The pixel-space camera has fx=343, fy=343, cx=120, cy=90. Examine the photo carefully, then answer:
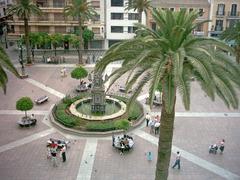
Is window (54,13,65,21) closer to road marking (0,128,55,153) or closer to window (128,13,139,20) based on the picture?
window (128,13,139,20)

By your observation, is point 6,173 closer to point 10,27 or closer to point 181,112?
point 181,112

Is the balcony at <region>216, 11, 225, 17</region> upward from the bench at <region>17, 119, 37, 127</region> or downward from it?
upward

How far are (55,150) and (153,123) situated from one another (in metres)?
9.12

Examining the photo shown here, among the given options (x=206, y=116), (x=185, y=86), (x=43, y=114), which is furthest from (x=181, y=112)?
(x=185, y=86)

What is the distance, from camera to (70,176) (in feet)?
75.6

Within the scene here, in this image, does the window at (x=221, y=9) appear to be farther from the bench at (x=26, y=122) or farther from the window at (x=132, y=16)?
the bench at (x=26, y=122)

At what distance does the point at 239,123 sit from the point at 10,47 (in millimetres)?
43873

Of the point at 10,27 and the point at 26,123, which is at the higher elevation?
the point at 10,27

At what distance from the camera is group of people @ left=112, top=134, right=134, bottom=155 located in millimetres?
26047

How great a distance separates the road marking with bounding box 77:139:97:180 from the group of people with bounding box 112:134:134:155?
163 centimetres

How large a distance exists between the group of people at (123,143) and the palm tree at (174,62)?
9867 mm

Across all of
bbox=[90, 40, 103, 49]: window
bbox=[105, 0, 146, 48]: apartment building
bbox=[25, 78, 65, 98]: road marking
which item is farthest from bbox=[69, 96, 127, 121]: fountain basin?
bbox=[90, 40, 103, 49]: window

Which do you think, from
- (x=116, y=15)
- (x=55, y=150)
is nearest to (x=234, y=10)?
(x=116, y=15)

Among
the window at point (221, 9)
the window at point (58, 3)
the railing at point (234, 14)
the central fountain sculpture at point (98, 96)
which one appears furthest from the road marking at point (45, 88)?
the railing at point (234, 14)
